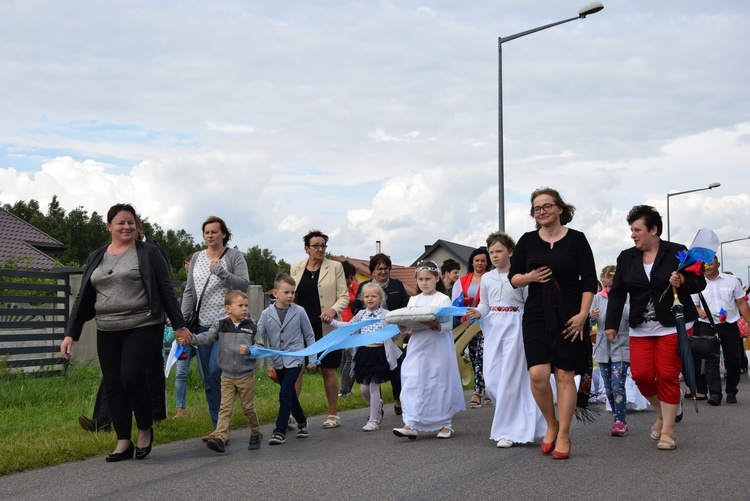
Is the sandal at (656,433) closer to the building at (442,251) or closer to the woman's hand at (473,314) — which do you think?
the woman's hand at (473,314)

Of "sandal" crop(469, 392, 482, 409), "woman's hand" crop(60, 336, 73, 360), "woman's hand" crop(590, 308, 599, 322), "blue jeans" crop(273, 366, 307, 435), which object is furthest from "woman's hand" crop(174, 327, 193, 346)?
"sandal" crop(469, 392, 482, 409)

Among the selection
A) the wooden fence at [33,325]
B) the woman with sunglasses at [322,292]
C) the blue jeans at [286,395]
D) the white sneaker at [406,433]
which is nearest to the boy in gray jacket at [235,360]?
the blue jeans at [286,395]

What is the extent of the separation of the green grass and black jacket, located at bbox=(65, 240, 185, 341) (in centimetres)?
95

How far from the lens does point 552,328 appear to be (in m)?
7.37

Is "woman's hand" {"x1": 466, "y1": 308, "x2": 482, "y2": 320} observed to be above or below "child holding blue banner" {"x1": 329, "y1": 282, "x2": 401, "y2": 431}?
above

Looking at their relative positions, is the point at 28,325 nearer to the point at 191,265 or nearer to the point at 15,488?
the point at 191,265

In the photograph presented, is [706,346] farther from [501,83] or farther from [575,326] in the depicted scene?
[501,83]

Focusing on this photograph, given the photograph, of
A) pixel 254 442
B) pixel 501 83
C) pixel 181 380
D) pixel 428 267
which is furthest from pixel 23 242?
pixel 254 442

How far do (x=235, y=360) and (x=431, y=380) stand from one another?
1881 mm

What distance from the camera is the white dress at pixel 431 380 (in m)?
8.67

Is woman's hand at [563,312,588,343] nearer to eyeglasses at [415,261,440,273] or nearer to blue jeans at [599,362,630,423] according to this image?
blue jeans at [599,362,630,423]

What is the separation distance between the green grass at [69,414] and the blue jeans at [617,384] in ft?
11.2

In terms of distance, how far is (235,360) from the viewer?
8.10m

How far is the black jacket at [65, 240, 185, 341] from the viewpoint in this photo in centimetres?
758
